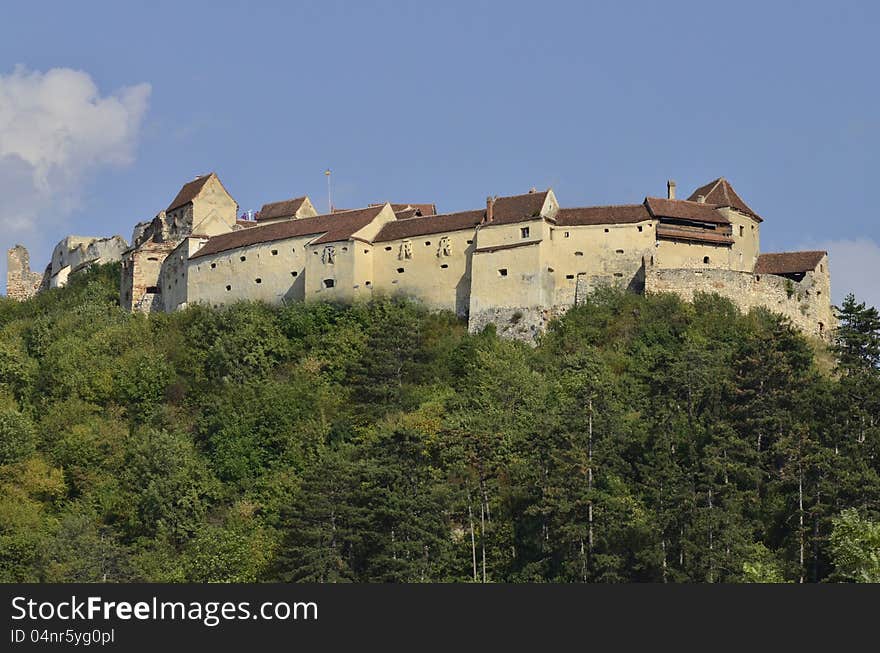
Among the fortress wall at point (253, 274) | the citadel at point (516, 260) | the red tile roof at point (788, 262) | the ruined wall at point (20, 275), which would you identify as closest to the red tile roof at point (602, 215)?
the citadel at point (516, 260)

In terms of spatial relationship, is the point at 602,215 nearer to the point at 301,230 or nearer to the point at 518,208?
the point at 518,208

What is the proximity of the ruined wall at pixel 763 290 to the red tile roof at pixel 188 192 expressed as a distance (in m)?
28.7

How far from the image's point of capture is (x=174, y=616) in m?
32.5

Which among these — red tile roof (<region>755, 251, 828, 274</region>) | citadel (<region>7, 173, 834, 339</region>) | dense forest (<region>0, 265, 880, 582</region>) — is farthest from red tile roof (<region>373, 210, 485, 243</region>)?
red tile roof (<region>755, 251, 828, 274</region>)

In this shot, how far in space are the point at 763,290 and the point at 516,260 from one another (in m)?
11.2

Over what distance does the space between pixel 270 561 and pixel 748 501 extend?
16.3m

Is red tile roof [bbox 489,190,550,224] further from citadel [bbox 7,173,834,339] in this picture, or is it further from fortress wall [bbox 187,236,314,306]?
fortress wall [bbox 187,236,314,306]

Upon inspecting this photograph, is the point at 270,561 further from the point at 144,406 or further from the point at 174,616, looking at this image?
the point at 174,616

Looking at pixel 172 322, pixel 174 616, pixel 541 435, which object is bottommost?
pixel 174 616

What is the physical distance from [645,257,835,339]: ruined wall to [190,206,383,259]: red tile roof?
1459 cm

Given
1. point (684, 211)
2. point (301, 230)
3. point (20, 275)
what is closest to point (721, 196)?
point (684, 211)

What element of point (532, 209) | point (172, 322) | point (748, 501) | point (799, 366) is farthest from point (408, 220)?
point (748, 501)

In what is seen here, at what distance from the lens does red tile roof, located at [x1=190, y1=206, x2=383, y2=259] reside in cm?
7625

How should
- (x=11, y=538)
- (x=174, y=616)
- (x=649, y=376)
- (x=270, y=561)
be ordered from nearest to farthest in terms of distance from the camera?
(x=174, y=616)
(x=270, y=561)
(x=11, y=538)
(x=649, y=376)
